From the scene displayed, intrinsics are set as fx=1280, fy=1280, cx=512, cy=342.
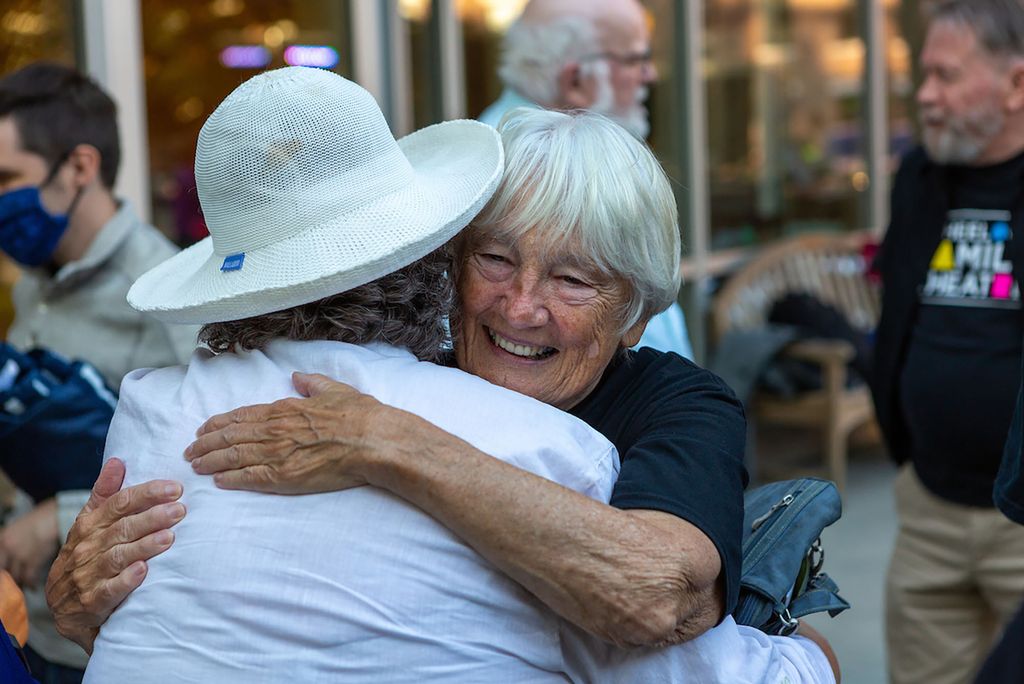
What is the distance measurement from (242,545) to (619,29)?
7.94 feet

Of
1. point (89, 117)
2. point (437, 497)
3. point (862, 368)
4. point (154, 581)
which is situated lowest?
point (862, 368)

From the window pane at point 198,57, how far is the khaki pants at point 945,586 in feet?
8.76

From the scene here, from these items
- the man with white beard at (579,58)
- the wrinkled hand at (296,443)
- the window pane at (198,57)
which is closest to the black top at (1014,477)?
the wrinkled hand at (296,443)

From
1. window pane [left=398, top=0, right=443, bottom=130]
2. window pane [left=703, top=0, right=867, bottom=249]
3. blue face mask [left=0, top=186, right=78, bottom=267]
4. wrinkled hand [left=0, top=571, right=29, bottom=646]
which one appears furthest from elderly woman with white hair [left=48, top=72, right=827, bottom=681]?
window pane [left=703, top=0, right=867, bottom=249]

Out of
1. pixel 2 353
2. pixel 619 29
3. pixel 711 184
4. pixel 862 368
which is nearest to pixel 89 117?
pixel 2 353

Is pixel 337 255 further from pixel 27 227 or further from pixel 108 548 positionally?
pixel 27 227

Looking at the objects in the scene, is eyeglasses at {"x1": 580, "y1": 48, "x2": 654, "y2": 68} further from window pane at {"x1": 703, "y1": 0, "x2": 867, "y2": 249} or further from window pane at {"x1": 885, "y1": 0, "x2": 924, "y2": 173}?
window pane at {"x1": 885, "y1": 0, "x2": 924, "y2": 173}

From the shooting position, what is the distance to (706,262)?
24.3ft

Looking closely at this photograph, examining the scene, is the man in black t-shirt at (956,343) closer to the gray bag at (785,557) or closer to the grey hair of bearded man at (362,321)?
the gray bag at (785,557)

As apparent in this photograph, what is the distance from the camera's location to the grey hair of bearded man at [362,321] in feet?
5.46

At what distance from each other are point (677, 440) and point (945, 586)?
225 centimetres

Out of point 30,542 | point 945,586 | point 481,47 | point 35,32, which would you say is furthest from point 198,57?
point 945,586

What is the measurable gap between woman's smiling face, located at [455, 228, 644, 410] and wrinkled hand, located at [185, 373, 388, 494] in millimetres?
371

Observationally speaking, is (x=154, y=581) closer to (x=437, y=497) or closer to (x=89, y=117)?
(x=437, y=497)
